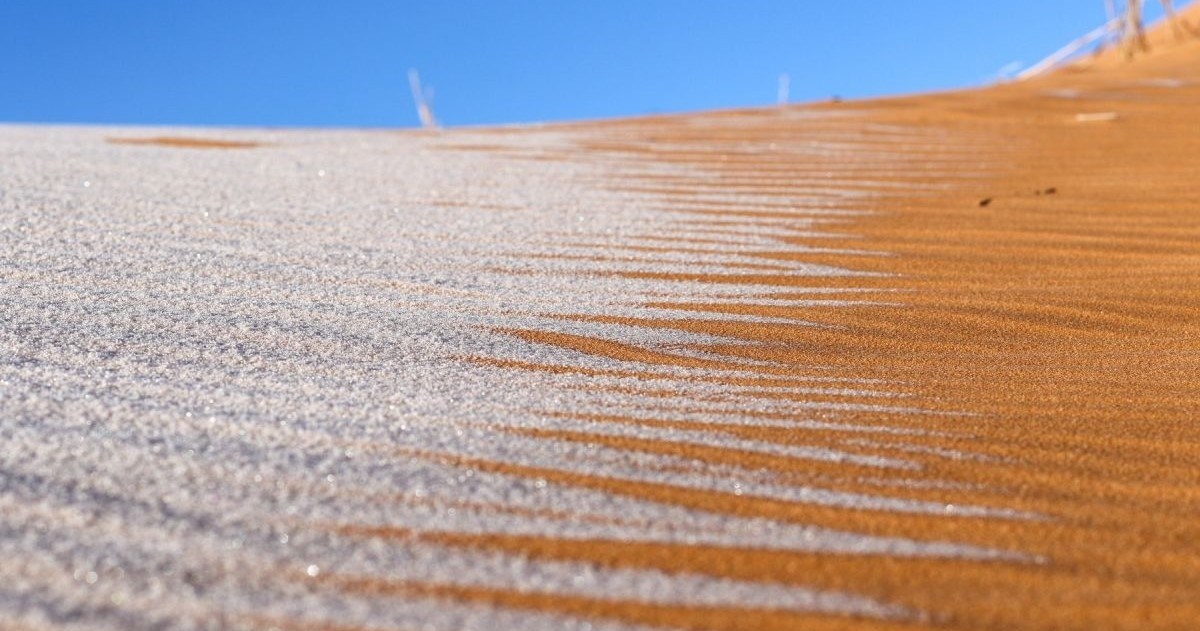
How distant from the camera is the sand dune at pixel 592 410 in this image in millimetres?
1582

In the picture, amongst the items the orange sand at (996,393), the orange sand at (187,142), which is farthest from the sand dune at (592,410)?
the orange sand at (187,142)

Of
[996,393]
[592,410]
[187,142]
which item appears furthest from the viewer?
[187,142]

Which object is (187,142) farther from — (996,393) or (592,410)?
(996,393)

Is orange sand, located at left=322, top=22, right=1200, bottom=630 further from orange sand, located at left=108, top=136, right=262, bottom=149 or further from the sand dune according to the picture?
orange sand, located at left=108, top=136, right=262, bottom=149

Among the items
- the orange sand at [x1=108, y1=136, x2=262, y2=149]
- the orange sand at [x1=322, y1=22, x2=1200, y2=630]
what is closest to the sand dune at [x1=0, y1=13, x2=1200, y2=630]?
the orange sand at [x1=322, y1=22, x2=1200, y2=630]

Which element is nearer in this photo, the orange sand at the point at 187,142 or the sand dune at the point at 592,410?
the sand dune at the point at 592,410

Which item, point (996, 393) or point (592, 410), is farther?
point (996, 393)

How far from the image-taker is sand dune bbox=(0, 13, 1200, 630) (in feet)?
5.19

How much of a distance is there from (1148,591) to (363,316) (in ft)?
6.24

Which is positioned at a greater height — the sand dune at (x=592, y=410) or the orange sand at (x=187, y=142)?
the orange sand at (x=187, y=142)

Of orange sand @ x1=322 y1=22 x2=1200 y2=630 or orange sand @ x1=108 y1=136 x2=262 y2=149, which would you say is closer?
orange sand @ x1=322 y1=22 x2=1200 y2=630

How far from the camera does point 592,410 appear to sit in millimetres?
2359

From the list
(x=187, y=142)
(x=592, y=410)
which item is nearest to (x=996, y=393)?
(x=592, y=410)

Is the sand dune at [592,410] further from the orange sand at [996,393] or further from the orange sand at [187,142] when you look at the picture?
the orange sand at [187,142]
